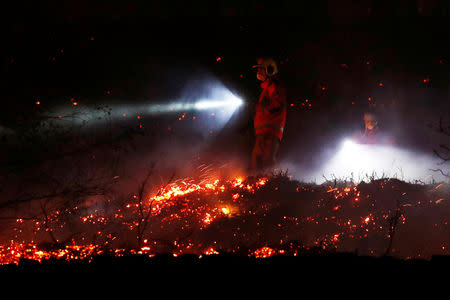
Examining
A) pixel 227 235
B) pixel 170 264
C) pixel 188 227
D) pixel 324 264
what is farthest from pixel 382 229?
pixel 170 264

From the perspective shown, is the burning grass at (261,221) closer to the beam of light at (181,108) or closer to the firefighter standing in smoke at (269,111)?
the firefighter standing in smoke at (269,111)

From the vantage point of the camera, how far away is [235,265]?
2414 mm

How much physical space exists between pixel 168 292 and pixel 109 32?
815 cm

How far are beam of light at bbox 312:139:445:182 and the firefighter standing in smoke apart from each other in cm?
302

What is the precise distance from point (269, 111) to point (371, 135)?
467cm

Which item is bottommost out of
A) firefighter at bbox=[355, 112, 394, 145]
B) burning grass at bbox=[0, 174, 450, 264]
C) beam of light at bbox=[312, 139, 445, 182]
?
burning grass at bbox=[0, 174, 450, 264]

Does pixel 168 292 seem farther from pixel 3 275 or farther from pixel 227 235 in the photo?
pixel 227 235

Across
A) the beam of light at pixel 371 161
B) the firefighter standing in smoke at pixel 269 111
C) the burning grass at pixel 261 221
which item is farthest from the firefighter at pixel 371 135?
the burning grass at pixel 261 221

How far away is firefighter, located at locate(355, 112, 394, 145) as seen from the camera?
1097cm

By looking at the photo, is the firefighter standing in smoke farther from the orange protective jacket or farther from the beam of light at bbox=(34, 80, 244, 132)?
the beam of light at bbox=(34, 80, 244, 132)

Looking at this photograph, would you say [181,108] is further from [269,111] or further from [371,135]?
[371,135]

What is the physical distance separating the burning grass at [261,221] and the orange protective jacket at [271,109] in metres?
1.21

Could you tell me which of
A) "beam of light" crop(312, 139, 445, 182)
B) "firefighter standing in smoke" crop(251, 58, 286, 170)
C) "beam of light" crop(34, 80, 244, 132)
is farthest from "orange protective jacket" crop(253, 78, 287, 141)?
"beam of light" crop(312, 139, 445, 182)

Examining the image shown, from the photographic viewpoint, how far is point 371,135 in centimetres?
1126
